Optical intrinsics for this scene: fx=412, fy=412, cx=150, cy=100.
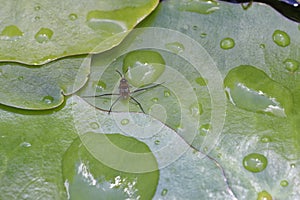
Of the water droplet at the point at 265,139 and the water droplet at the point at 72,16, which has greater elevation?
the water droplet at the point at 72,16

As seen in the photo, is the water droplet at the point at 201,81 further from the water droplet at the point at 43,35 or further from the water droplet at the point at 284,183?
the water droplet at the point at 43,35

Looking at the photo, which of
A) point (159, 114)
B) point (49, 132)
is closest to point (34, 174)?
point (49, 132)

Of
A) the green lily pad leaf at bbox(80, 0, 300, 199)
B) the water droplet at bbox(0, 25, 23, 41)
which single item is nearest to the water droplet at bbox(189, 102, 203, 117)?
the green lily pad leaf at bbox(80, 0, 300, 199)

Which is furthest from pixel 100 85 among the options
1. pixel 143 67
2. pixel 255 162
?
pixel 255 162

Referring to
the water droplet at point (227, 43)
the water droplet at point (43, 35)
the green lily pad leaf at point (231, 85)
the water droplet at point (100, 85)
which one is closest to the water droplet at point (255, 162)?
the green lily pad leaf at point (231, 85)

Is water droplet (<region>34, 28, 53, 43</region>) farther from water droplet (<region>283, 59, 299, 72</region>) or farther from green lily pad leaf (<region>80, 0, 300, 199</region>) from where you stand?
water droplet (<region>283, 59, 299, 72</region>)

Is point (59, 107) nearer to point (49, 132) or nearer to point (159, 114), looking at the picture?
point (49, 132)

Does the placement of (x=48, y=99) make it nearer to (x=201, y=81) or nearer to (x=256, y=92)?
(x=201, y=81)
